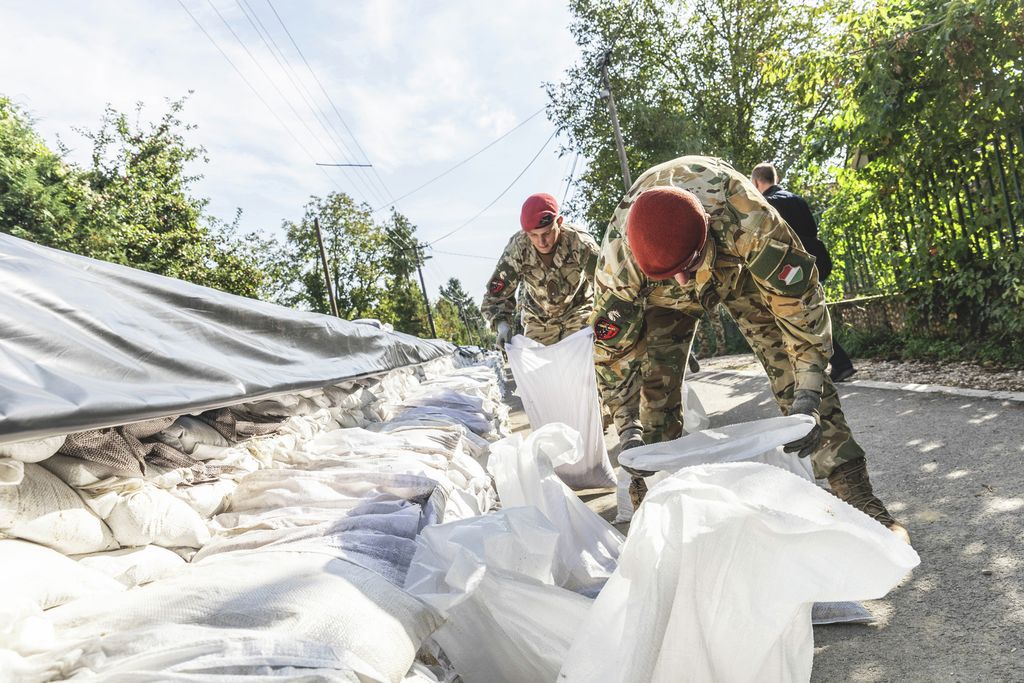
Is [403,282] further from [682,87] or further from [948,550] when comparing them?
[948,550]

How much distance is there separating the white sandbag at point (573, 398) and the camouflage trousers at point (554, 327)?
0.78 meters

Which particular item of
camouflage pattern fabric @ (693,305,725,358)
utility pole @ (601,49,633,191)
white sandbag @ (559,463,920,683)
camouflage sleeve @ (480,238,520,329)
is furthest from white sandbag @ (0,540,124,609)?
utility pole @ (601,49,633,191)

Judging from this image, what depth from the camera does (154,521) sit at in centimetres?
166

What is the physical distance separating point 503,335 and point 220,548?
3.11m

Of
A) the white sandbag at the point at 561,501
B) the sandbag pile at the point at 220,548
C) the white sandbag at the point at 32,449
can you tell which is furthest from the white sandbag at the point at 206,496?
the white sandbag at the point at 561,501

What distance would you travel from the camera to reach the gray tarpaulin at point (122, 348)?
1.42m

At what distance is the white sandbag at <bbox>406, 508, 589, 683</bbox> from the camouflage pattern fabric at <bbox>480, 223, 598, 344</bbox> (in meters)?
3.12

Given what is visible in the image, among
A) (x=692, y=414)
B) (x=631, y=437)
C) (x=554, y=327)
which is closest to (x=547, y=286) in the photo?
(x=554, y=327)

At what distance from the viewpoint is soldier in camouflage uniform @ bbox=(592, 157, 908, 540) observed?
6.66ft

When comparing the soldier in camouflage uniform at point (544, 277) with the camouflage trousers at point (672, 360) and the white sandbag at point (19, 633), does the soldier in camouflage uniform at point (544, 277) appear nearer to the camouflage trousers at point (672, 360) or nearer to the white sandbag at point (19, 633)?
the camouflage trousers at point (672, 360)

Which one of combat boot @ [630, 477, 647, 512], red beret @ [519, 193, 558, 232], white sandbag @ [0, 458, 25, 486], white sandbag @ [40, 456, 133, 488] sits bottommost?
combat boot @ [630, 477, 647, 512]

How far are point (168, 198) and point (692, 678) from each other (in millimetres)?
18184

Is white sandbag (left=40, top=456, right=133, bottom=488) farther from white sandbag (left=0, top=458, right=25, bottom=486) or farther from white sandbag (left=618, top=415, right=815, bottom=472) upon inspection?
white sandbag (left=618, top=415, right=815, bottom=472)

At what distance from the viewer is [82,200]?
1577 cm
